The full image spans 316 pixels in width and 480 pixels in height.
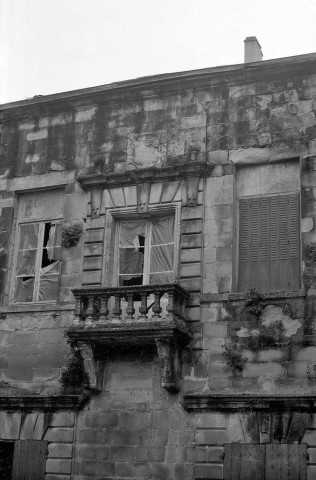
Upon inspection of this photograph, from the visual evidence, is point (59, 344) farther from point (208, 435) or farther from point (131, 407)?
point (208, 435)

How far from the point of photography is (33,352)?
1552cm

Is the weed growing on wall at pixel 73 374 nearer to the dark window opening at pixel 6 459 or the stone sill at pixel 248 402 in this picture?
the dark window opening at pixel 6 459

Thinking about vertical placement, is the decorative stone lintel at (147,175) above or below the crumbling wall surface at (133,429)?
above

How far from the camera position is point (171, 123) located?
15.8 metres

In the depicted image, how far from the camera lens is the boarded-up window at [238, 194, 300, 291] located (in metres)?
14.3

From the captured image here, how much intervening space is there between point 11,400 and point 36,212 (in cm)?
394

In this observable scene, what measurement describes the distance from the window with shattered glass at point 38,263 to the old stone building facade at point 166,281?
3 cm

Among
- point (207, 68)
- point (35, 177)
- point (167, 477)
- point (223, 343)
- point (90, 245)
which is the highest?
point (207, 68)

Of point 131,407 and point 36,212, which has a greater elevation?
point 36,212

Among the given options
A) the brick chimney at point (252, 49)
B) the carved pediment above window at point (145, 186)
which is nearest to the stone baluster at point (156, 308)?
the carved pediment above window at point (145, 186)

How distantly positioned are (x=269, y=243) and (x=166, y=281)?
6.78 ft

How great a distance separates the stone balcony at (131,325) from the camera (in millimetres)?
13867

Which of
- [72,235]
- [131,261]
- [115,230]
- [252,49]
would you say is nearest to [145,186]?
[115,230]

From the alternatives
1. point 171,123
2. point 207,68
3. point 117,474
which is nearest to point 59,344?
point 117,474
